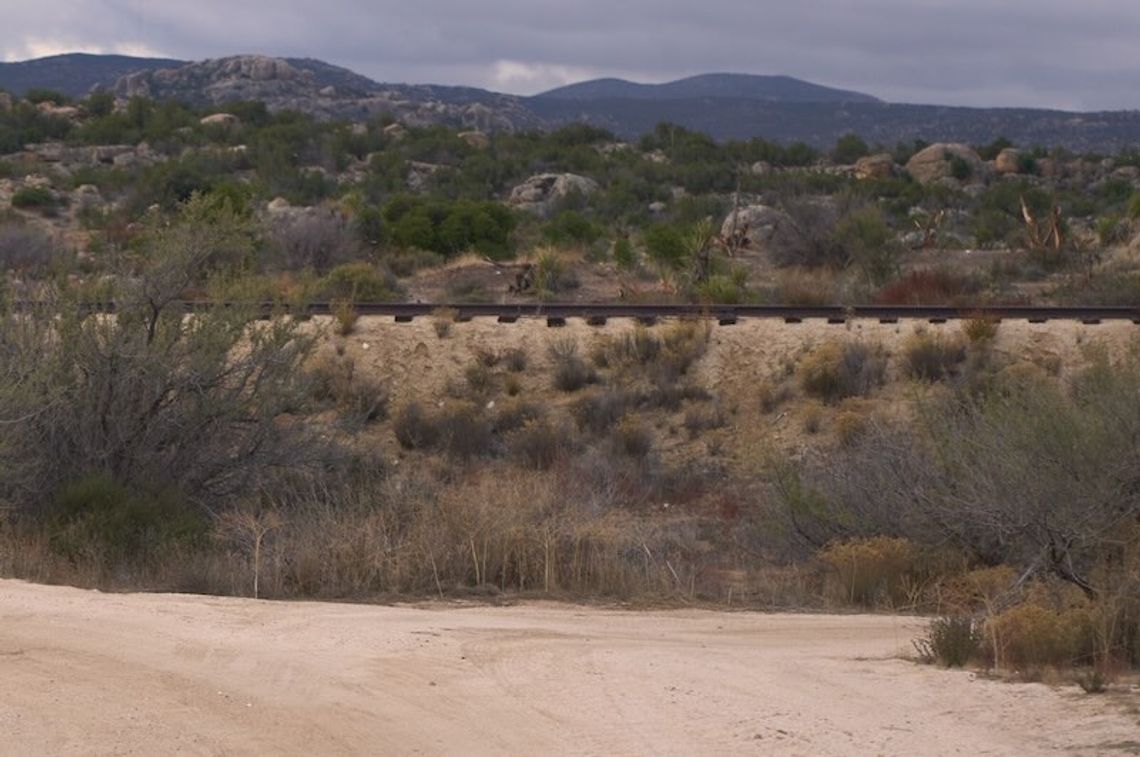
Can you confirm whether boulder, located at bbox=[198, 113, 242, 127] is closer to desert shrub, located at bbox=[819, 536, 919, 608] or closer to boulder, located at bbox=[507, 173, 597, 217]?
boulder, located at bbox=[507, 173, 597, 217]

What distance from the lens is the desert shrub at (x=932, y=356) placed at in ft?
89.9

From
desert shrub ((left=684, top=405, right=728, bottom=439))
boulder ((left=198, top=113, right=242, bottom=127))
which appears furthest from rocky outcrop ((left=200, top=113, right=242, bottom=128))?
desert shrub ((left=684, top=405, right=728, bottom=439))

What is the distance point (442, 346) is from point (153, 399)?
9821mm

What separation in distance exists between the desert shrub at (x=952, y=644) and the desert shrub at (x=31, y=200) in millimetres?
52761

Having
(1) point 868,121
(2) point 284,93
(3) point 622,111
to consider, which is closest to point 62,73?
(2) point 284,93

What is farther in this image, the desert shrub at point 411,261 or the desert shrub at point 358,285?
the desert shrub at point 411,261

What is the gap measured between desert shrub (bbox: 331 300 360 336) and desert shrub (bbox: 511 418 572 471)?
4.17 meters

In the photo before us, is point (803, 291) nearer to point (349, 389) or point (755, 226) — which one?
point (349, 389)

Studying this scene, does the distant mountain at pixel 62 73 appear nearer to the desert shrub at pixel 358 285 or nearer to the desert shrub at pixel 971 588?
the desert shrub at pixel 358 285

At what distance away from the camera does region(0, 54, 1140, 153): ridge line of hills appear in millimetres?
151625

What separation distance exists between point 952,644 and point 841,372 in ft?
54.9

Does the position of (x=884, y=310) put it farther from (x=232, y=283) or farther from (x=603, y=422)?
(x=232, y=283)

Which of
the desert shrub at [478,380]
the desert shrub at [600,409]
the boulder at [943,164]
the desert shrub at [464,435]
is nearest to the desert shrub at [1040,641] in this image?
the desert shrub at [464,435]

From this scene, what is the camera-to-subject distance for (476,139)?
89.8 metres
